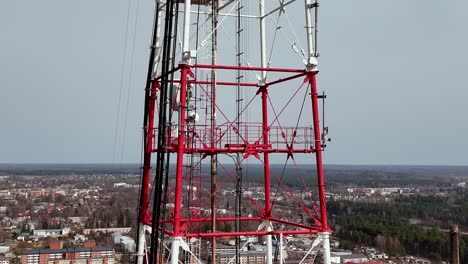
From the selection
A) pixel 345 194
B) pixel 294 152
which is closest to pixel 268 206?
pixel 294 152

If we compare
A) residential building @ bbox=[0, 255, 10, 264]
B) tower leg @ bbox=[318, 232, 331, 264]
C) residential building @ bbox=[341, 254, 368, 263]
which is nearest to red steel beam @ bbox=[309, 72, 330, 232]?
tower leg @ bbox=[318, 232, 331, 264]

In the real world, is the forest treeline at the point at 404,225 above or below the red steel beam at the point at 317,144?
below

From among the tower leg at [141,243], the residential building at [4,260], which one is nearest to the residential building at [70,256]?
the residential building at [4,260]

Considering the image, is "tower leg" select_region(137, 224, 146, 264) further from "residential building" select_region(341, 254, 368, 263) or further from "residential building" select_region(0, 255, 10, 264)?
"residential building" select_region(0, 255, 10, 264)

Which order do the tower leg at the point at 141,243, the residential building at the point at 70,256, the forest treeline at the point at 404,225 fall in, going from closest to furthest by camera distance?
1. the tower leg at the point at 141,243
2. the residential building at the point at 70,256
3. the forest treeline at the point at 404,225

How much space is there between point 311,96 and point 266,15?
340 centimetres

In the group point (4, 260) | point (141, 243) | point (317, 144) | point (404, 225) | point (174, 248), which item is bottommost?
point (4, 260)

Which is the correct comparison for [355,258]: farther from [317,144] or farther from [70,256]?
[317,144]

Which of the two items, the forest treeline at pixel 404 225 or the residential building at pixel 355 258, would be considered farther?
the forest treeline at pixel 404 225

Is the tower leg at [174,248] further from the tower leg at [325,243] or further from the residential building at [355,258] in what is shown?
the residential building at [355,258]

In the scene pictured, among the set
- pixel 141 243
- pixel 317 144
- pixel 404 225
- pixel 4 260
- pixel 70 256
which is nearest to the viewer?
pixel 317 144

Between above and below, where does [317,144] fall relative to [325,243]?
above

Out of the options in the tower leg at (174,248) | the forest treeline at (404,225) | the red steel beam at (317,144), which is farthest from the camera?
the forest treeline at (404,225)

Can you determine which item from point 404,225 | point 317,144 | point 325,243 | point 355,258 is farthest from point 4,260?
point 317,144
